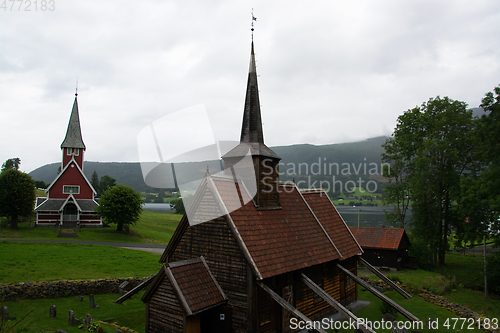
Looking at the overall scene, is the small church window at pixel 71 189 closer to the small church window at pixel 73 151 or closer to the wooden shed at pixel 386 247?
the small church window at pixel 73 151

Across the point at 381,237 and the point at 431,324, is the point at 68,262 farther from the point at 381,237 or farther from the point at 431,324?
the point at 381,237

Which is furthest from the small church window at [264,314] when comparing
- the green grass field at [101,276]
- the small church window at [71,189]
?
the small church window at [71,189]

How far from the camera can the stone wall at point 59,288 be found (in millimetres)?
16594

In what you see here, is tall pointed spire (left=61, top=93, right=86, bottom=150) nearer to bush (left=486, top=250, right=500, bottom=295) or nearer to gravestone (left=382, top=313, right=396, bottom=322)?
gravestone (left=382, top=313, right=396, bottom=322)

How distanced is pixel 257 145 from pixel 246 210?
3713 mm

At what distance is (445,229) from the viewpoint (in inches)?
1400

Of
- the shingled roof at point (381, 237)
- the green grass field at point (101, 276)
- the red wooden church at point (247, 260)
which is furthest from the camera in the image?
the shingled roof at point (381, 237)

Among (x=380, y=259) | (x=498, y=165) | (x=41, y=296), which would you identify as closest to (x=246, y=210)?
(x=41, y=296)

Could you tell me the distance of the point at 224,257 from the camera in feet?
43.8

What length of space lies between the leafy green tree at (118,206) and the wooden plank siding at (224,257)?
26.5 m

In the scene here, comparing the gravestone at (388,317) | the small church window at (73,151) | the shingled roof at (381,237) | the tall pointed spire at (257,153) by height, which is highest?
the small church window at (73,151)

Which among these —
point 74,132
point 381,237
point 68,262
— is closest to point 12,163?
point 74,132

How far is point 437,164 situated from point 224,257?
31380 mm

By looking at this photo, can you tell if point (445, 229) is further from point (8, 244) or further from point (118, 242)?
point (8, 244)
